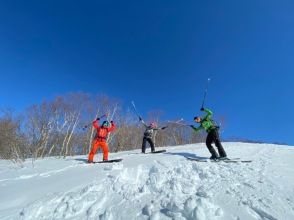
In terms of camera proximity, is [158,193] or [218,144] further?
[218,144]

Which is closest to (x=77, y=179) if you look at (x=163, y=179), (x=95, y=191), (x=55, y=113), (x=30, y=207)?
(x=95, y=191)

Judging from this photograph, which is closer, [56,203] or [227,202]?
[227,202]

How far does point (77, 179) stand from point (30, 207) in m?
2.12

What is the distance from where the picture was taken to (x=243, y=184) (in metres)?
7.11

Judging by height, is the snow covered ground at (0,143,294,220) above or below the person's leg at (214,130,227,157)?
below

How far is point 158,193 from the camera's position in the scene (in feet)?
22.4

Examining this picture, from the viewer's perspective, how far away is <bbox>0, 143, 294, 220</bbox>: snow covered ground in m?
5.66

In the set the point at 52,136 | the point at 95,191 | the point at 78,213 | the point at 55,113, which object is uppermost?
the point at 55,113

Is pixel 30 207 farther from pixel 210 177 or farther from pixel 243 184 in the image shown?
pixel 243 184

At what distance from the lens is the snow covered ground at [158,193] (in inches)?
223

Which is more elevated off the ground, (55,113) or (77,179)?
(55,113)

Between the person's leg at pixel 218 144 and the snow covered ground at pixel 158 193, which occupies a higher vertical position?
the person's leg at pixel 218 144

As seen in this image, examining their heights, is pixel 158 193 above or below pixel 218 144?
below

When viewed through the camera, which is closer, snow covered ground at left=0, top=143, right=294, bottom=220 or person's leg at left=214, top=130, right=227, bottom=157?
snow covered ground at left=0, top=143, right=294, bottom=220
